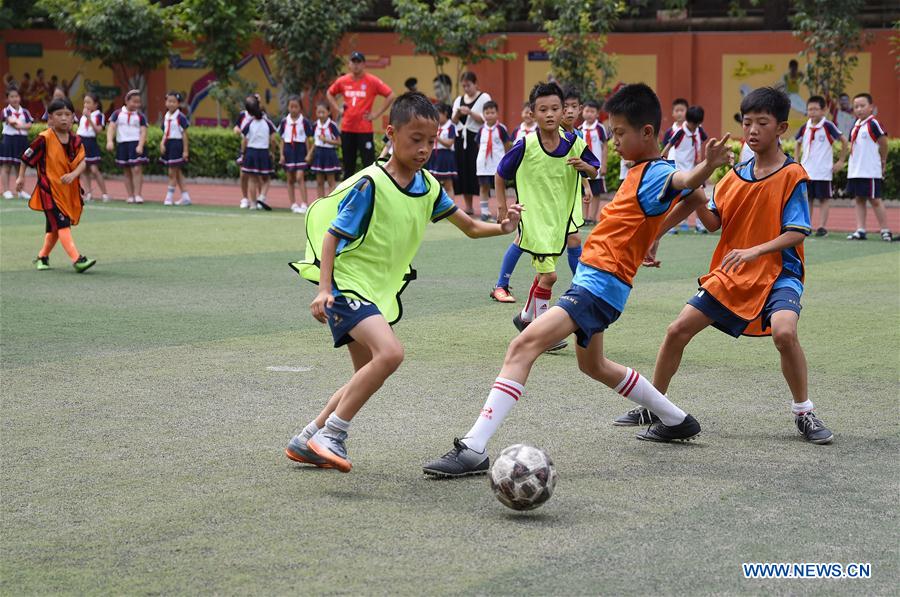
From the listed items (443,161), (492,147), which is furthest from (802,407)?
(443,161)

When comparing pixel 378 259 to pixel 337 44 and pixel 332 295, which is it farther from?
pixel 337 44

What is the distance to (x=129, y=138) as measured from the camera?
2119cm

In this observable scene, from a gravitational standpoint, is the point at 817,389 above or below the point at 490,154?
below

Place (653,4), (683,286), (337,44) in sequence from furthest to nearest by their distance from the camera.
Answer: (653,4), (337,44), (683,286)

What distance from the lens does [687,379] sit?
740 cm

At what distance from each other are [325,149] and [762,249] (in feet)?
48.2

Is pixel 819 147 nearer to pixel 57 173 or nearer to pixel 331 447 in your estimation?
pixel 57 173

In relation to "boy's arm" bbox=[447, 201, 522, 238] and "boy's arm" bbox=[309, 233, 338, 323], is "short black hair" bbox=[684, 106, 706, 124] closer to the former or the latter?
"boy's arm" bbox=[447, 201, 522, 238]

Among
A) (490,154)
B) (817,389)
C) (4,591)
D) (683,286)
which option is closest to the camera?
(4,591)

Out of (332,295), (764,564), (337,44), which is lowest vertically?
(764,564)

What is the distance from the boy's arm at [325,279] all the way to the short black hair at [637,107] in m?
1.35

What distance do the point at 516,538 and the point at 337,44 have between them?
23.6m

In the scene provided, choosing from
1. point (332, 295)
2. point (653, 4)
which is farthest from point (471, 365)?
point (653, 4)

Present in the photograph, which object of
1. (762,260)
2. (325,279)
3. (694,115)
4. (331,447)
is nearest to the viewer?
(325,279)
